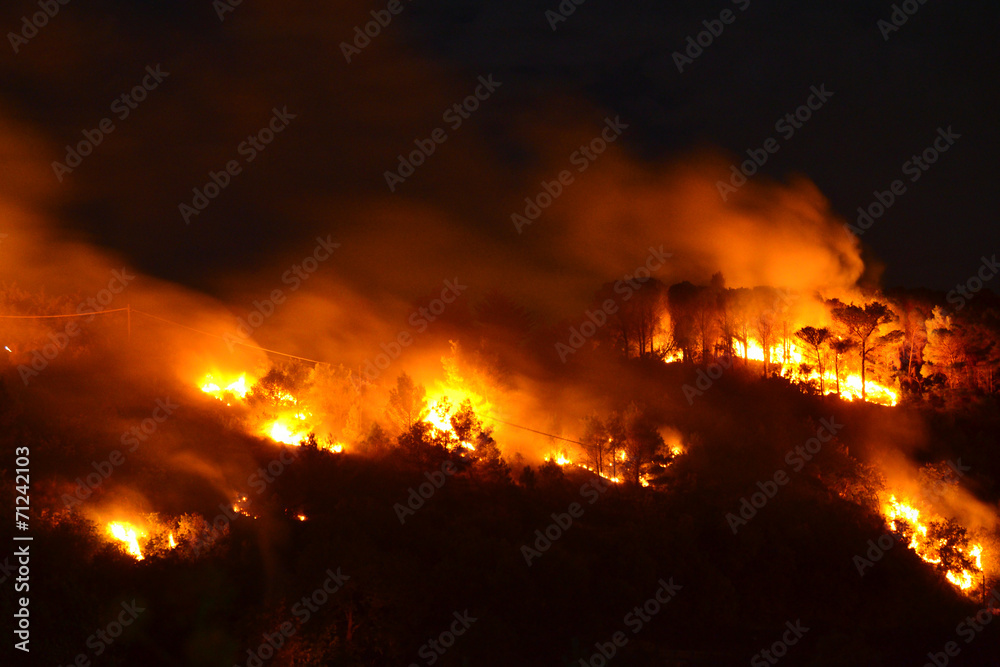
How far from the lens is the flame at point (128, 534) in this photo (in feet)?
66.3

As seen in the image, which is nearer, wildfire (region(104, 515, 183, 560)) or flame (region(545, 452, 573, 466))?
wildfire (region(104, 515, 183, 560))

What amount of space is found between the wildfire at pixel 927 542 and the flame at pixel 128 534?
A: 22.5m

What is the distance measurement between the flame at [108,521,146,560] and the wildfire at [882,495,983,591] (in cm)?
2251

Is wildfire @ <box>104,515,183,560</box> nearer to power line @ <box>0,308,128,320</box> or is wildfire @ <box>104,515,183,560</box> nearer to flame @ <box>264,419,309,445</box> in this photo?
flame @ <box>264,419,309,445</box>

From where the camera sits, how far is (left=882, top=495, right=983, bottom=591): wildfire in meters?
23.4

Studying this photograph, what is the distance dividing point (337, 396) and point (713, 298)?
21.5 metres

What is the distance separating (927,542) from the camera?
24375 millimetres

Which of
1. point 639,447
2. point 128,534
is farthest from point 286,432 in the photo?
point 639,447

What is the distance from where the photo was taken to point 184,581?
19203 millimetres

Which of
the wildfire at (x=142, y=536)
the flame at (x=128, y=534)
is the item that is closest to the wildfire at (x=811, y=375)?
the wildfire at (x=142, y=536)

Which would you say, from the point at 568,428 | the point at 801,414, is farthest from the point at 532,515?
the point at 801,414

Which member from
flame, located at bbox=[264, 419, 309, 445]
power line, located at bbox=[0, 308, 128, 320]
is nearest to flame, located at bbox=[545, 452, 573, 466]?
flame, located at bbox=[264, 419, 309, 445]

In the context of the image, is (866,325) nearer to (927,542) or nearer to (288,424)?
(927,542)

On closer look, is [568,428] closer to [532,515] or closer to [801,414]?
[532,515]
